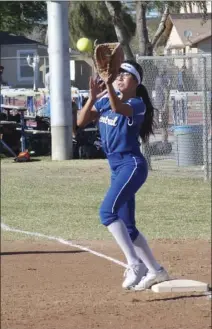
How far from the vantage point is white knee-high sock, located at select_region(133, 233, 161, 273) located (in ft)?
21.7

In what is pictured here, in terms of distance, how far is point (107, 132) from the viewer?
631cm

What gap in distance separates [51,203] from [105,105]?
542 cm

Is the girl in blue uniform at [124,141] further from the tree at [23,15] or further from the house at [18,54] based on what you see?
the house at [18,54]

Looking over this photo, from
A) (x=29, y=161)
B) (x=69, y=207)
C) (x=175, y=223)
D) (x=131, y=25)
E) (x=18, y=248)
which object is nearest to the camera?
(x=18, y=248)

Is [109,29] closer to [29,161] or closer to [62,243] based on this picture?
[29,161]

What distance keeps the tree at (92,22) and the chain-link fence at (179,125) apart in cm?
1947

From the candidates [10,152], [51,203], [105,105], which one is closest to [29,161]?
[10,152]

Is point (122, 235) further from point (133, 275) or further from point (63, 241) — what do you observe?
point (63, 241)

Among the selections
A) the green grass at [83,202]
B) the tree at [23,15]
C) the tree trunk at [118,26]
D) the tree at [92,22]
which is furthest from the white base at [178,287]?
A: the tree at [92,22]

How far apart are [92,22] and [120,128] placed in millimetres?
31998

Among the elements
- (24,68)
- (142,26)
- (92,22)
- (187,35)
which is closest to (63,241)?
(142,26)

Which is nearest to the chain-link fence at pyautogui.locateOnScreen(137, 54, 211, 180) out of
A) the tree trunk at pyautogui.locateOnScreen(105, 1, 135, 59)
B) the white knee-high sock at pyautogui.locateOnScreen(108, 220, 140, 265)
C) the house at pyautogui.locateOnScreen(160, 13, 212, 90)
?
the tree trunk at pyautogui.locateOnScreen(105, 1, 135, 59)

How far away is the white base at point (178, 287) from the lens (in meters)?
6.62

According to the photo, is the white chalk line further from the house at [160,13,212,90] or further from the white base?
the house at [160,13,212,90]
